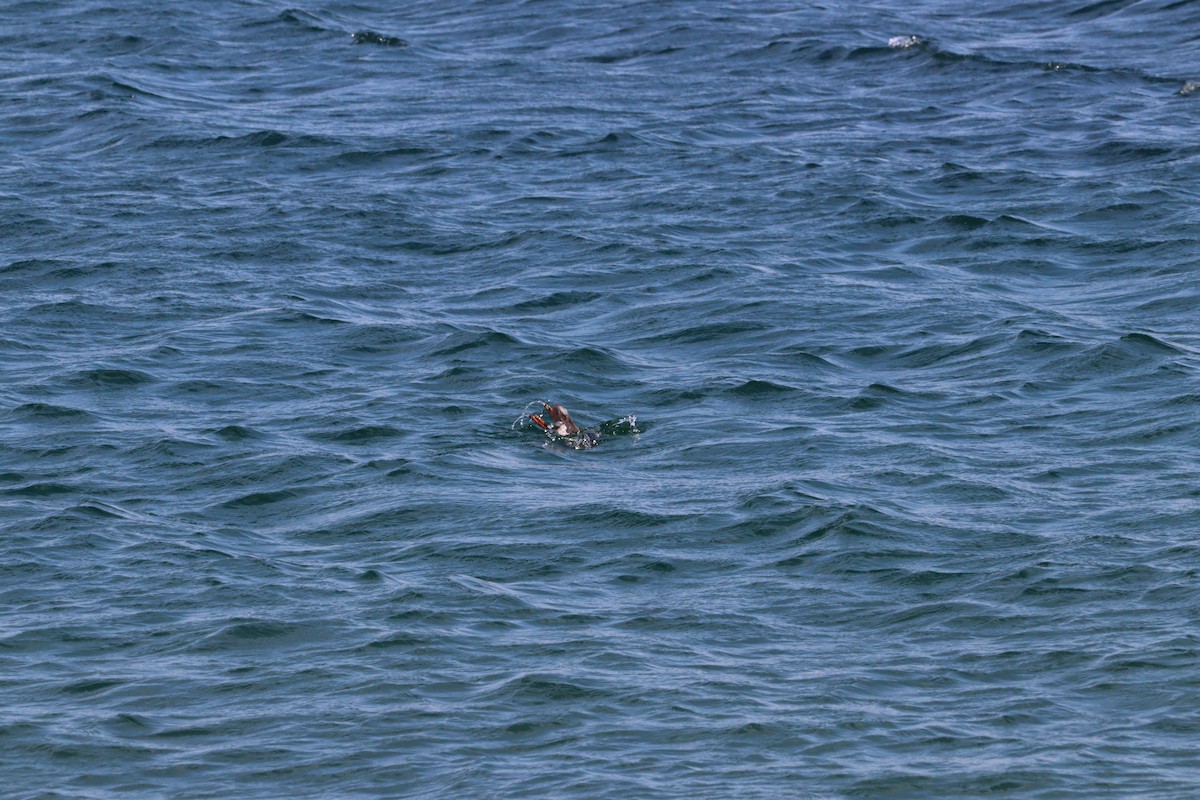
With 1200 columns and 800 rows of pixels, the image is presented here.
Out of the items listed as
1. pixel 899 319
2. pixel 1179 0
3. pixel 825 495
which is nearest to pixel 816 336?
pixel 899 319

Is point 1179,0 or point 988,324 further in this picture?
point 1179,0

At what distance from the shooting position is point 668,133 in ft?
105

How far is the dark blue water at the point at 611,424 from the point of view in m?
13.4

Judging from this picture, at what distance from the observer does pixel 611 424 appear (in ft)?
65.0

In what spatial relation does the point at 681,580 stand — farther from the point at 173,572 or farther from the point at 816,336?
the point at 816,336

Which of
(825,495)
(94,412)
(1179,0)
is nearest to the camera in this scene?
(825,495)

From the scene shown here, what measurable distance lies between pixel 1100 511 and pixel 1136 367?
14.8 feet

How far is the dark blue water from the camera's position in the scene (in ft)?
→ 44.0

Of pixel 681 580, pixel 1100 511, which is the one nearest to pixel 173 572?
pixel 681 580

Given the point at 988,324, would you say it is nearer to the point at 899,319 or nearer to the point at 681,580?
the point at 899,319

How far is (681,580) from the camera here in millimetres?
16094

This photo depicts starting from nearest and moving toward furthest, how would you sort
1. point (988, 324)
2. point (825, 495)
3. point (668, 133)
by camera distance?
1. point (825, 495)
2. point (988, 324)
3. point (668, 133)

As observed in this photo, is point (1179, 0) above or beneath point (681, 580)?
above

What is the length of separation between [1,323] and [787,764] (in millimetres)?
14154
